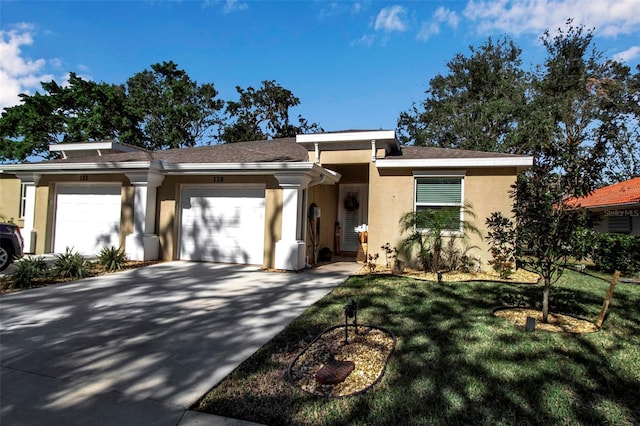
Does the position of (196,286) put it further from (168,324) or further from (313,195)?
(313,195)

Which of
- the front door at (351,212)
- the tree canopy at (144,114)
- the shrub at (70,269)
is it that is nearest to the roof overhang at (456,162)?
the front door at (351,212)

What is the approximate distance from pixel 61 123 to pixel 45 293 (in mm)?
24529

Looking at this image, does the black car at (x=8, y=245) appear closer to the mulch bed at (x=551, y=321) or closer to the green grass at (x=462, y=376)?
the green grass at (x=462, y=376)

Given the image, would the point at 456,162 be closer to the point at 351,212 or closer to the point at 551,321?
the point at 351,212

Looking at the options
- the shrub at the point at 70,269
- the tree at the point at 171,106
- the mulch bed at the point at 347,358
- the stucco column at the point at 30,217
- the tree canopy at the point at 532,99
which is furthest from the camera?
the tree at the point at 171,106

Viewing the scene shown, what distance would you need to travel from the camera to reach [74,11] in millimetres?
9219

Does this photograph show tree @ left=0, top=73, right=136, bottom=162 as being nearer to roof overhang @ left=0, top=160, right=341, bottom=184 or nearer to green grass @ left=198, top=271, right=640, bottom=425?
roof overhang @ left=0, top=160, right=341, bottom=184

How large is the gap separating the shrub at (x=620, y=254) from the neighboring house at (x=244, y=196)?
14.0ft

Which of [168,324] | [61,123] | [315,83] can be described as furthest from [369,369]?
[61,123]

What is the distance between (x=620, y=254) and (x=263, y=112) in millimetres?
25274

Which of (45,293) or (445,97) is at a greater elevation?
(445,97)

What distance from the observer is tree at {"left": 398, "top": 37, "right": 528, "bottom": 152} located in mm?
22203

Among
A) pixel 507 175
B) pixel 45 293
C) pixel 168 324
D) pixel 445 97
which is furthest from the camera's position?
pixel 445 97

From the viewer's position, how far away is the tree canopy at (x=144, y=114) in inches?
966
